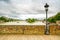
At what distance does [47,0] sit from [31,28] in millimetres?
1493

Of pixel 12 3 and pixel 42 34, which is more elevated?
pixel 12 3

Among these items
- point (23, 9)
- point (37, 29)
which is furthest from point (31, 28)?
point (23, 9)

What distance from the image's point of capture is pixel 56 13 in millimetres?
6266

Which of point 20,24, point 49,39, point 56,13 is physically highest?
point 56,13

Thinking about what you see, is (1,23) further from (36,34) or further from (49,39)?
(49,39)

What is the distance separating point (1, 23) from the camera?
6.39 meters

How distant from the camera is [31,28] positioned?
20.8ft

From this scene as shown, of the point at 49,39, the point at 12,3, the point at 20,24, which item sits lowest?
the point at 49,39

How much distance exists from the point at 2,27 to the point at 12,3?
3.98 feet

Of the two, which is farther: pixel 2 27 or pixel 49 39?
pixel 2 27

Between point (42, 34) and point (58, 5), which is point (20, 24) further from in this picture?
point (58, 5)

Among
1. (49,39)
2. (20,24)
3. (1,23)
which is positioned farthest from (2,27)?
(49,39)

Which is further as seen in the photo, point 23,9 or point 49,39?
point 23,9

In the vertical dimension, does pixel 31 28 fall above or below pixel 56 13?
below
